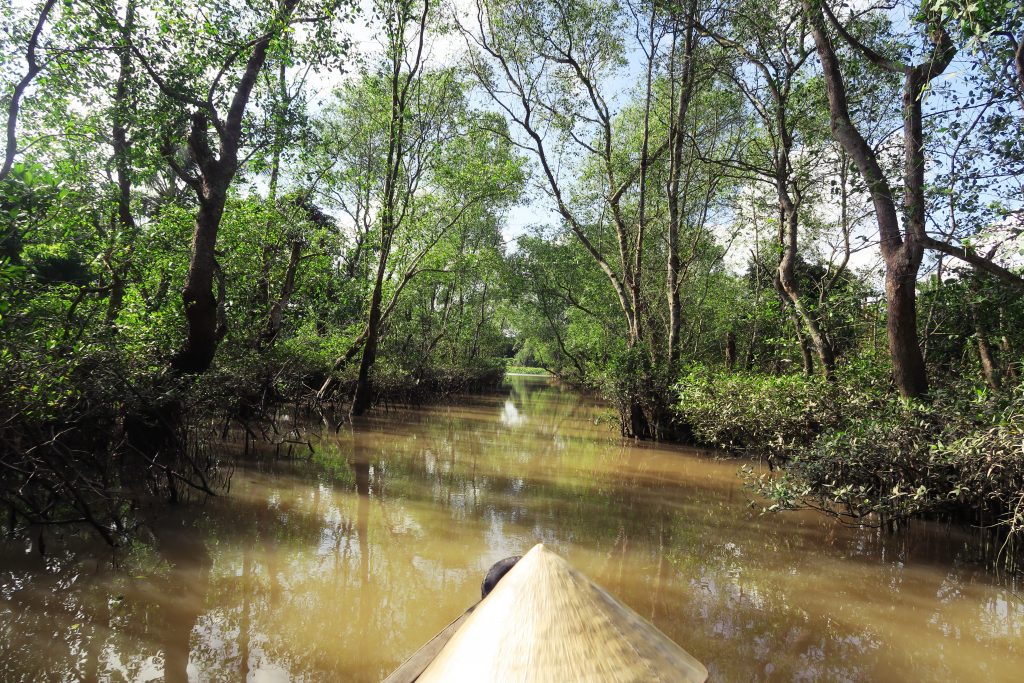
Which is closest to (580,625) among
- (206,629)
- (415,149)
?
(206,629)

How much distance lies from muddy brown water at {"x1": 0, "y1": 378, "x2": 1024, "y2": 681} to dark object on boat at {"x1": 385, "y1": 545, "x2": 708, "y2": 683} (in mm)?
2945

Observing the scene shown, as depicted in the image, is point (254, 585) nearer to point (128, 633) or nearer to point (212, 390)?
point (128, 633)

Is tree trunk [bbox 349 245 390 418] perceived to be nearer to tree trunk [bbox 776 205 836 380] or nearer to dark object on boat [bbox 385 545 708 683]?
tree trunk [bbox 776 205 836 380]

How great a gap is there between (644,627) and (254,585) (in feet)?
14.7

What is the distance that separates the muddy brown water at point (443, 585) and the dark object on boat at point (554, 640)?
2.95 meters

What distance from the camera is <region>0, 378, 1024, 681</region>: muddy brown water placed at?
11.8 ft

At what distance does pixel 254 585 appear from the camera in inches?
178

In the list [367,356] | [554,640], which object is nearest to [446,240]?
[367,356]

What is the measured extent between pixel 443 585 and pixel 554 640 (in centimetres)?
429

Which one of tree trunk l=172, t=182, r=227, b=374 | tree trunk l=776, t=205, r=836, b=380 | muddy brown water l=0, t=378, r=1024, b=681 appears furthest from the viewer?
tree trunk l=776, t=205, r=836, b=380

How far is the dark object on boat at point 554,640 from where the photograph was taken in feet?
2.90

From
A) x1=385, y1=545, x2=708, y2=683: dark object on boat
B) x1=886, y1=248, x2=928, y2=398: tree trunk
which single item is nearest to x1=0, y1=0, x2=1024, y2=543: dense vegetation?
x1=886, y1=248, x2=928, y2=398: tree trunk

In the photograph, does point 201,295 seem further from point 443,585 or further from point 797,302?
point 797,302

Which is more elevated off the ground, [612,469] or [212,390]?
[212,390]
